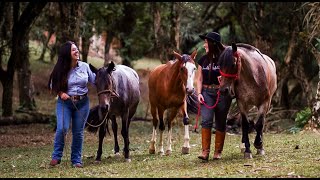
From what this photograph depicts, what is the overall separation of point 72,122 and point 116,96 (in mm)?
892

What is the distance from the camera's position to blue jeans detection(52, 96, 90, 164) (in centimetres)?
878

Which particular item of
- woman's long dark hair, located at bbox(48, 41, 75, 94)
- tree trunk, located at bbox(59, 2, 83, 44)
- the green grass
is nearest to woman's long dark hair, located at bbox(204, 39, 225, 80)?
woman's long dark hair, located at bbox(48, 41, 75, 94)

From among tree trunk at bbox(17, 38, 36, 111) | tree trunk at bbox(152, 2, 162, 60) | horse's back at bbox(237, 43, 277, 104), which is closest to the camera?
horse's back at bbox(237, 43, 277, 104)

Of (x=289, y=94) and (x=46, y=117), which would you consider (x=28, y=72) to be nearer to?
(x=46, y=117)

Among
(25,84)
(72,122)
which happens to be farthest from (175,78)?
(25,84)

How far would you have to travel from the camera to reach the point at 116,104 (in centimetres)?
1008

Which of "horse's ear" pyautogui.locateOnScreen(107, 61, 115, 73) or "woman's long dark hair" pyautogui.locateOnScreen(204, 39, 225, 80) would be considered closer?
"woman's long dark hair" pyautogui.locateOnScreen(204, 39, 225, 80)

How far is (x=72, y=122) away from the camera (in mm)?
9008

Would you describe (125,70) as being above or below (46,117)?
above

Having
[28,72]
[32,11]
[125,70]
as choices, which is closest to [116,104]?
[125,70]

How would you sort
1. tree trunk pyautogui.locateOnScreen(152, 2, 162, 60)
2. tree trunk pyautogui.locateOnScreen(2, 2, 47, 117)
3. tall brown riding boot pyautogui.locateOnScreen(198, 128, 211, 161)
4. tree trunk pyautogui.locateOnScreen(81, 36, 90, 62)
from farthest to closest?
tree trunk pyautogui.locateOnScreen(81, 36, 90, 62)
tree trunk pyautogui.locateOnScreen(152, 2, 162, 60)
tree trunk pyautogui.locateOnScreen(2, 2, 47, 117)
tall brown riding boot pyautogui.locateOnScreen(198, 128, 211, 161)

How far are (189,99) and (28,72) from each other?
1156 centimetres

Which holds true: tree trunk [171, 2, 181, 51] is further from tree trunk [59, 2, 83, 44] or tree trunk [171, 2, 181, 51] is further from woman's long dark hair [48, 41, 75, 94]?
woman's long dark hair [48, 41, 75, 94]

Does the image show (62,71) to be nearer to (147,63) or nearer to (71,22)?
(71,22)
